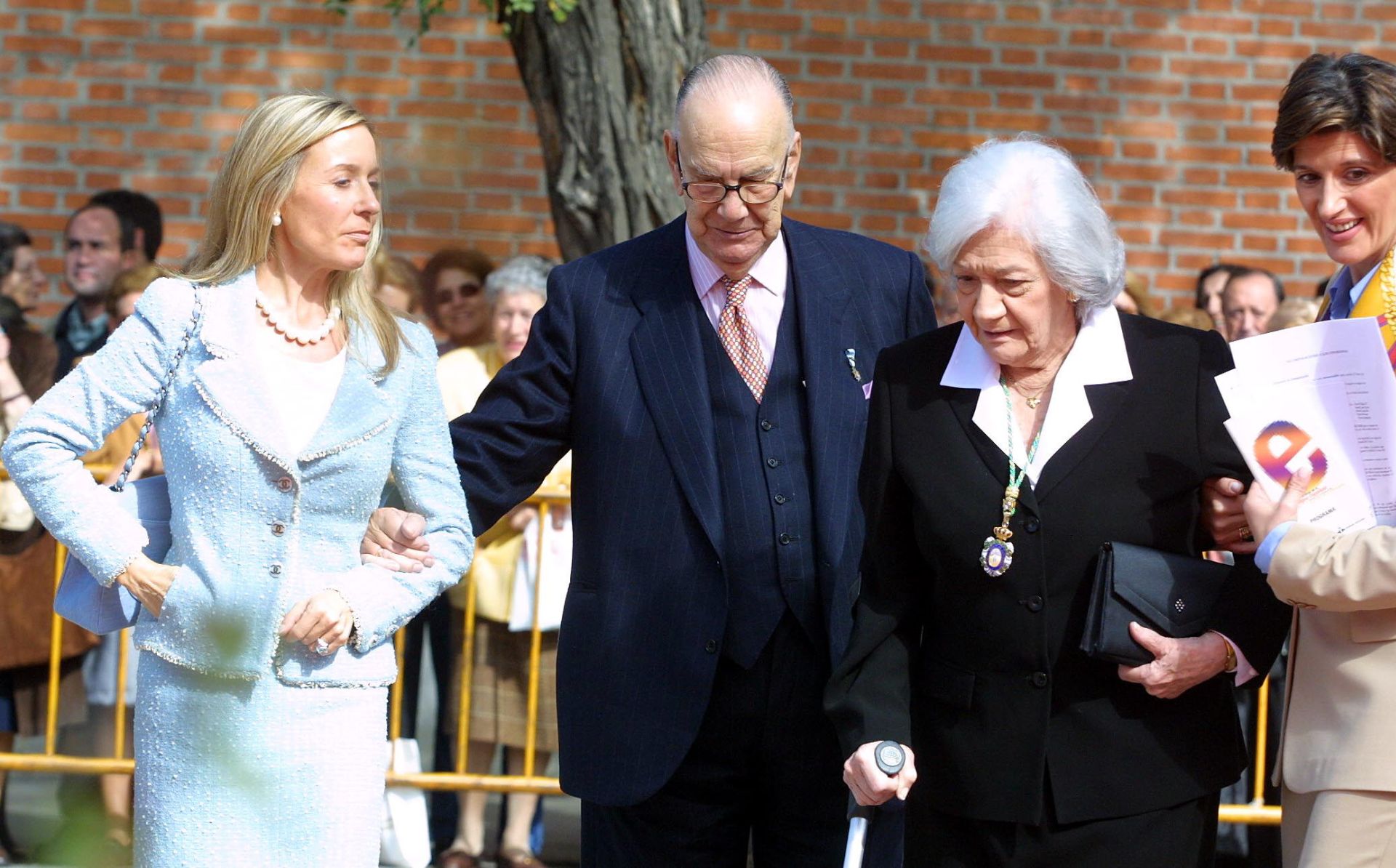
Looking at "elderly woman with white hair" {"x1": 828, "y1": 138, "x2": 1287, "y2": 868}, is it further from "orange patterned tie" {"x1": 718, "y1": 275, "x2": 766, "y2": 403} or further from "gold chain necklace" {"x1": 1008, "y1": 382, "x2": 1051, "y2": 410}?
"orange patterned tie" {"x1": 718, "y1": 275, "x2": 766, "y2": 403}

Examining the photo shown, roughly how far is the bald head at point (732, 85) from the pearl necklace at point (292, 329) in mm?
738

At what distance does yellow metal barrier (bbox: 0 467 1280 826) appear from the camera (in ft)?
17.5

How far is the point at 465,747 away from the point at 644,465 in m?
2.68

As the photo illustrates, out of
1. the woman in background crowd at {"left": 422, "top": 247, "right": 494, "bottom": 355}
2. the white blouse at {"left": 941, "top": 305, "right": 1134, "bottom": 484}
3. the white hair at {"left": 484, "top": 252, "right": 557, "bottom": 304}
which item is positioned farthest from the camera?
the woman in background crowd at {"left": 422, "top": 247, "right": 494, "bottom": 355}

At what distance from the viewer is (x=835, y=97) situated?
24.9 feet

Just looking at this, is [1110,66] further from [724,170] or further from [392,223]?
[724,170]

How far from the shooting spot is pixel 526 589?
5.47 metres

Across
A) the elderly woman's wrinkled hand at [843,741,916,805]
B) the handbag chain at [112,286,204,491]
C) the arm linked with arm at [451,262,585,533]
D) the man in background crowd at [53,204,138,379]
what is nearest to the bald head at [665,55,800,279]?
the arm linked with arm at [451,262,585,533]

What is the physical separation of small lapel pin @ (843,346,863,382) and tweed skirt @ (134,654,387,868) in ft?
3.45

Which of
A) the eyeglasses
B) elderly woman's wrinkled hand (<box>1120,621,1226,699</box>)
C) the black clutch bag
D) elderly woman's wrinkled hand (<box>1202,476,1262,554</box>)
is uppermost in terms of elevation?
the eyeglasses

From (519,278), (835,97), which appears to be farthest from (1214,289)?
(519,278)

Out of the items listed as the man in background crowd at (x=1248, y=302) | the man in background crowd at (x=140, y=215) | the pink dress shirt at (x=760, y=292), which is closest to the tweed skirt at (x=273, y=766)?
the pink dress shirt at (x=760, y=292)

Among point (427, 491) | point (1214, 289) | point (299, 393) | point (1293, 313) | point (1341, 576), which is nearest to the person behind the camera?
point (1341, 576)

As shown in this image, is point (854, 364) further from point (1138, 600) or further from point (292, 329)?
point (292, 329)
